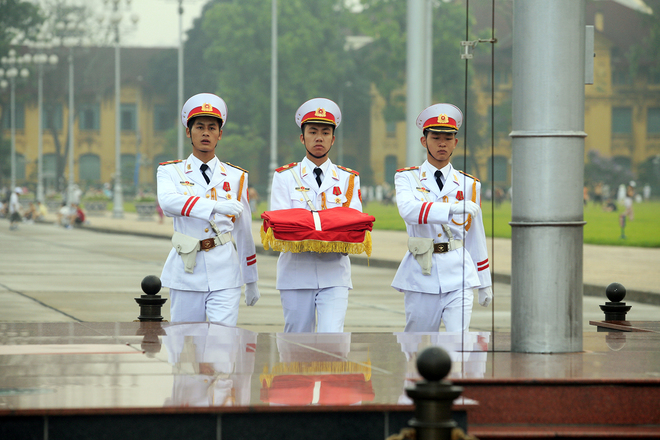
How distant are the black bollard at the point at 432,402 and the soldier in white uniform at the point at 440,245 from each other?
323 cm

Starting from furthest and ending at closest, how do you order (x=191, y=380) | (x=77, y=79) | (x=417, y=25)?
(x=77, y=79) → (x=417, y=25) → (x=191, y=380)

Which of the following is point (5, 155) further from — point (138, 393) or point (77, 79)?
point (138, 393)

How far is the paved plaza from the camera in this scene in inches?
477

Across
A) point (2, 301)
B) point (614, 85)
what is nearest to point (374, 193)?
point (614, 85)

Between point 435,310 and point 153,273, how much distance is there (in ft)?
38.4

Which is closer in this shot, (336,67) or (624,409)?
(624,409)

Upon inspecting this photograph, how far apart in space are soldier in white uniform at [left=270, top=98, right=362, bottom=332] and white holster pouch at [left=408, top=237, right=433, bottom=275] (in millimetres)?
461

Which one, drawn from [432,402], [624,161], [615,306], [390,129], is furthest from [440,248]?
[390,129]

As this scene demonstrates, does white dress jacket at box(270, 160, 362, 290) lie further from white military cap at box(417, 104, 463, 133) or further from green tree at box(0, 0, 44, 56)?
green tree at box(0, 0, 44, 56)

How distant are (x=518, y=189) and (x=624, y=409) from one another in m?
1.45

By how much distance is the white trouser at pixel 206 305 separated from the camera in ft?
Result: 22.6

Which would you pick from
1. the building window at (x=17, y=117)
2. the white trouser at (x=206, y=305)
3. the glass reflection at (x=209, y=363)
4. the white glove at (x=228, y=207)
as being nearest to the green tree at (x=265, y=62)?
the building window at (x=17, y=117)

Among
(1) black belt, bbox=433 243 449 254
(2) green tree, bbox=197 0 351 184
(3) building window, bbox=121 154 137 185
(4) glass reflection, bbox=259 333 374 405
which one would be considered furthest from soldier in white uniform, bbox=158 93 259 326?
(3) building window, bbox=121 154 137 185

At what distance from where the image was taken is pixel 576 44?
18.1ft
